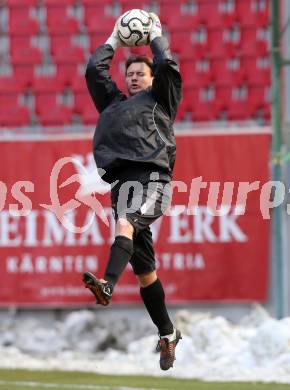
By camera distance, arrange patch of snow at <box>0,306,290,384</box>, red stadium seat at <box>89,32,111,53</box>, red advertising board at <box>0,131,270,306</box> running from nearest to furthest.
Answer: patch of snow at <box>0,306,290,384</box>, red advertising board at <box>0,131,270,306</box>, red stadium seat at <box>89,32,111,53</box>

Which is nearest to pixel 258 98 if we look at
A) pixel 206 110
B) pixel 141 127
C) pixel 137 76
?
pixel 206 110

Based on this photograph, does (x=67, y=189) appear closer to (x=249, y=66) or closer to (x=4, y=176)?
(x=4, y=176)

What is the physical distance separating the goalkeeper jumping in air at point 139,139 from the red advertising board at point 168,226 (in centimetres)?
368

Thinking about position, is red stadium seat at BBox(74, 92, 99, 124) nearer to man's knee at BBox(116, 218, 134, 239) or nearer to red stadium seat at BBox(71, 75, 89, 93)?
A: red stadium seat at BBox(71, 75, 89, 93)

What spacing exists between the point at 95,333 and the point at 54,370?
137 centimetres

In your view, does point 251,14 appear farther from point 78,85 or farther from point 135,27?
point 135,27

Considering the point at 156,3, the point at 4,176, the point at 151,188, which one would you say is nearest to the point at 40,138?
the point at 4,176

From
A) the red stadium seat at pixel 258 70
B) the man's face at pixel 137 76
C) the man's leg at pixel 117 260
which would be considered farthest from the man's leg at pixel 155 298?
the red stadium seat at pixel 258 70

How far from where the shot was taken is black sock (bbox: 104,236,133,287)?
5027 millimetres

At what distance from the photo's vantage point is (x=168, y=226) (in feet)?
30.5

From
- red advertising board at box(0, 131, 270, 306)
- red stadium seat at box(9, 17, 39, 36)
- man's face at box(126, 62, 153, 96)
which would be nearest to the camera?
man's face at box(126, 62, 153, 96)

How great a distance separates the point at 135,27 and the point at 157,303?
1428 millimetres

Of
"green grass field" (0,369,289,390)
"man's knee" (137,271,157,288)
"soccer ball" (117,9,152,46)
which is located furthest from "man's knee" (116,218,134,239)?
"green grass field" (0,369,289,390)

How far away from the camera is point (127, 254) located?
201 inches
